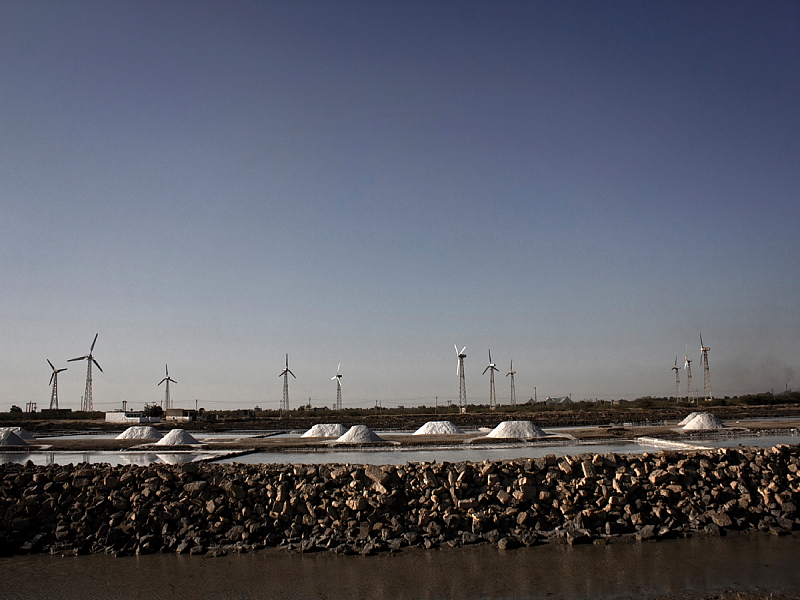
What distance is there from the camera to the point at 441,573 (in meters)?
9.64

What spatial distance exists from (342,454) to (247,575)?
17.7 m

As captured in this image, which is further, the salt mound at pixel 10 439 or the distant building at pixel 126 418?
the distant building at pixel 126 418

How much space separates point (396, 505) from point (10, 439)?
111 ft

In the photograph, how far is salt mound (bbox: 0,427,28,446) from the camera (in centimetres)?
3588

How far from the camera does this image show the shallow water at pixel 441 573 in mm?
8945

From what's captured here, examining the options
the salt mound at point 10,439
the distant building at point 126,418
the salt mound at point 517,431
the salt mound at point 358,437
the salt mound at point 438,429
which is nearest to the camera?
the salt mound at point 358,437

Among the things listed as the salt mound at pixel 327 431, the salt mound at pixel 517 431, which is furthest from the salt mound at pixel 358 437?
the salt mound at pixel 517 431

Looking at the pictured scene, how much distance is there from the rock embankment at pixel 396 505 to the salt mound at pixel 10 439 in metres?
27.1

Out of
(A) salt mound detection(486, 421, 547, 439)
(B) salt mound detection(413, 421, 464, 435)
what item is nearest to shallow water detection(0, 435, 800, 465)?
(A) salt mound detection(486, 421, 547, 439)

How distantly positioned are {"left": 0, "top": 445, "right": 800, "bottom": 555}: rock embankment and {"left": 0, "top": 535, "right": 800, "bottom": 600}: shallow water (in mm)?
468

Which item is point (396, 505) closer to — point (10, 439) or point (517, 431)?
point (517, 431)

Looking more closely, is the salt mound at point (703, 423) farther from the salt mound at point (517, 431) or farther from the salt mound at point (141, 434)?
the salt mound at point (141, 434)

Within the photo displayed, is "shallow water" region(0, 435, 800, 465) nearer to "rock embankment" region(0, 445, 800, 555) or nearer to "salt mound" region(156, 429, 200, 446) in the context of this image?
"salt mound" region(156, 429, 200, 446)

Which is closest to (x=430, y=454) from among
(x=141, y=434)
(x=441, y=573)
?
(x=441, y=573)
